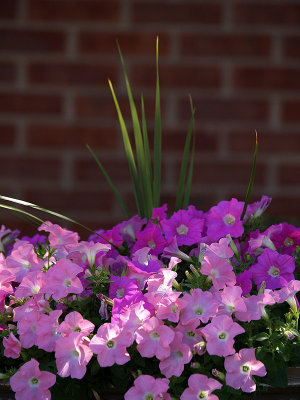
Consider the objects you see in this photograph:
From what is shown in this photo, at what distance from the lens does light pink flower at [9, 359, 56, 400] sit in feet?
2.59

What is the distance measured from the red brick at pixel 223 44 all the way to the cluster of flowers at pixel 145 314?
1.26m

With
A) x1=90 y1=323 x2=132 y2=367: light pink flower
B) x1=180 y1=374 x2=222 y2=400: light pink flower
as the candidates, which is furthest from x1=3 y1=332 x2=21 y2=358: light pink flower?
x1=180 y1=374 x2=222 y2=400: light pink flower

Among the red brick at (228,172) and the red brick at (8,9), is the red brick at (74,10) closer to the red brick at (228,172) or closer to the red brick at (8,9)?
the red brick at (8,9)

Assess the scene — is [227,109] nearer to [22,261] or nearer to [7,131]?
[7,131]

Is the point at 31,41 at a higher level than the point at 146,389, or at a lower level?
higher

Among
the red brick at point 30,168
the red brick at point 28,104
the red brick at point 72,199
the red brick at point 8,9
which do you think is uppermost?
the red brick at point 8,9

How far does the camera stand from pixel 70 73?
6.92 feet

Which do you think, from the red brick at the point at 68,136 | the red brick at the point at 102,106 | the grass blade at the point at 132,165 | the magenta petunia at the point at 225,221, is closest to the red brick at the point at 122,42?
the red brick at the point at 102,106

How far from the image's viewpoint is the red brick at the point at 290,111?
84.1 inches

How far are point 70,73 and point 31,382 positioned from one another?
1462 millimetres

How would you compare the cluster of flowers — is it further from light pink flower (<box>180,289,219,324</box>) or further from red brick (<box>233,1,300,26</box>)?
red brick (<box>233,1,300,26</box>)

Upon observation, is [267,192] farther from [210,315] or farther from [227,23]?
[210,315]

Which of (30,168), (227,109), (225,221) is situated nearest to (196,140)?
(227,109)

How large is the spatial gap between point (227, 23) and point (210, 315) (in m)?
1.52
